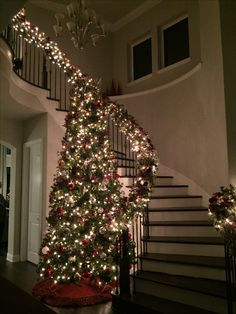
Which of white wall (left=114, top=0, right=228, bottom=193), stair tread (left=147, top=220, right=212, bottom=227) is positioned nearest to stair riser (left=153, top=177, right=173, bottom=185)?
white wall (left=114, top=0, right=228, bottom=193)

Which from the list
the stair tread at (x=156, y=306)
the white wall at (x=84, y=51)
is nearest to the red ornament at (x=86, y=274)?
the stair tread at (x=156, y=306)

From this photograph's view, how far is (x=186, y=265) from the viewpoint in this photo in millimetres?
4156

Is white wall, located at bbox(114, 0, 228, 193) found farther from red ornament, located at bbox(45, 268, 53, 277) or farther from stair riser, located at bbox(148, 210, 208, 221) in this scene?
red ornament, located at bbox(45, 268, 53, 277)

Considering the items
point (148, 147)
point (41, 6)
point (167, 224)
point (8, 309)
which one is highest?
point (41, 6)

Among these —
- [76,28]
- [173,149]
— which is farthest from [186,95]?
[76,28]

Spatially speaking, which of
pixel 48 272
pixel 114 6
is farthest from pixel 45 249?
pixel 114 6

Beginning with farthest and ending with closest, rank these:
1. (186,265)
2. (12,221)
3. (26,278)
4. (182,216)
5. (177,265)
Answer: (12,221), (26,278), (182,216), (177,265), (186,265)

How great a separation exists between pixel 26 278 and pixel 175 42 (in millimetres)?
6732

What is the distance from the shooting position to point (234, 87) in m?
5.42

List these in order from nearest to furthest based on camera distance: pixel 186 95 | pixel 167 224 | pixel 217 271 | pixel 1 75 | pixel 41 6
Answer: pixel 217 271, pixel 1 75, pixel 167 224, pixel 186 95, pixel 41 6

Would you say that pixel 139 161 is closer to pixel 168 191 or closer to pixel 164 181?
pixel 168 191

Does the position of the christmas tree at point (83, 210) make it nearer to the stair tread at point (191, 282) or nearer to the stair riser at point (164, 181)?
the stair tread at point (191, 282)

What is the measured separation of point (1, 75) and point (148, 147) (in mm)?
2366

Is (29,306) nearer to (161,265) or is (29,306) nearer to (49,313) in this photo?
(49,313)
